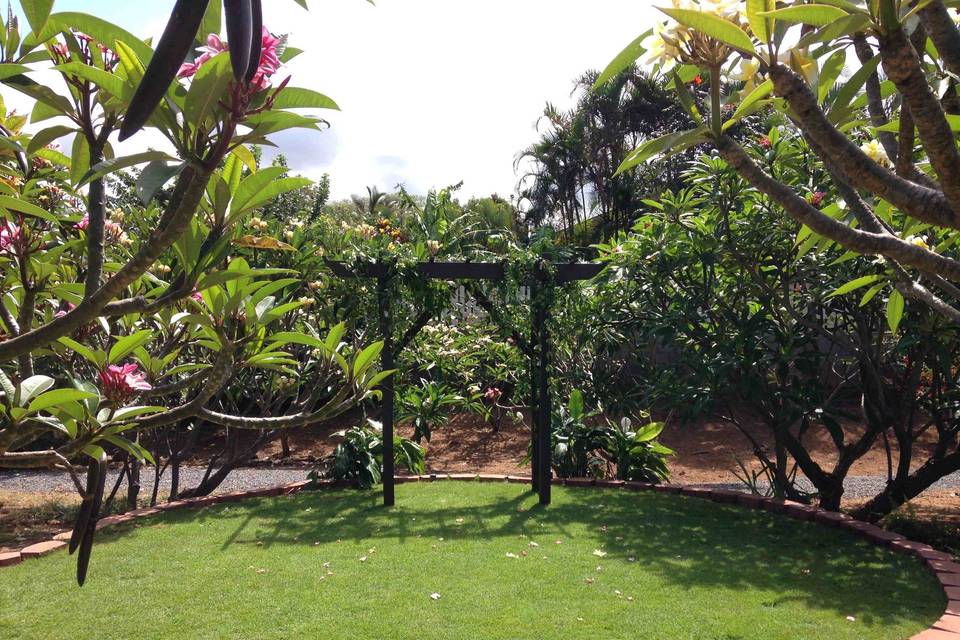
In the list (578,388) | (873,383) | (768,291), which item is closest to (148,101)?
(768,291)

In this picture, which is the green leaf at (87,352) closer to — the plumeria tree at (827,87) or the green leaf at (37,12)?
the green leaf at (37,12)

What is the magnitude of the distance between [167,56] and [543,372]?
544 centimetres

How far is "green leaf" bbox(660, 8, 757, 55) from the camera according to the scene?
88cm

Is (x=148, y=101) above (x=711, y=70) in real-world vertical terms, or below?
below

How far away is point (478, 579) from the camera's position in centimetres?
382

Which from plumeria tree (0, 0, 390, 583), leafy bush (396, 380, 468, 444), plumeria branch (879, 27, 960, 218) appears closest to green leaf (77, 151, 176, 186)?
plumeria tree (0, 0, 390, 583)

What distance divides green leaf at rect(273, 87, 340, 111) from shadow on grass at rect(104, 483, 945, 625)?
10.9 ft

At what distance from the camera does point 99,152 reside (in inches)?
45.2

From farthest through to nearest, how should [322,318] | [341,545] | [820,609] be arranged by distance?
[322,318], [341,545], [820,609]

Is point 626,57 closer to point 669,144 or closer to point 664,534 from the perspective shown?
point 669,144

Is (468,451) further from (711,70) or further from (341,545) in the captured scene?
(711,70)

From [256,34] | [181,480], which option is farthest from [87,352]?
[181,480]

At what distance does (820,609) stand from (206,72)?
3.53 metres

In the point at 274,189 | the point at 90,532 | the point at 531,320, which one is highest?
the point at 531,320
